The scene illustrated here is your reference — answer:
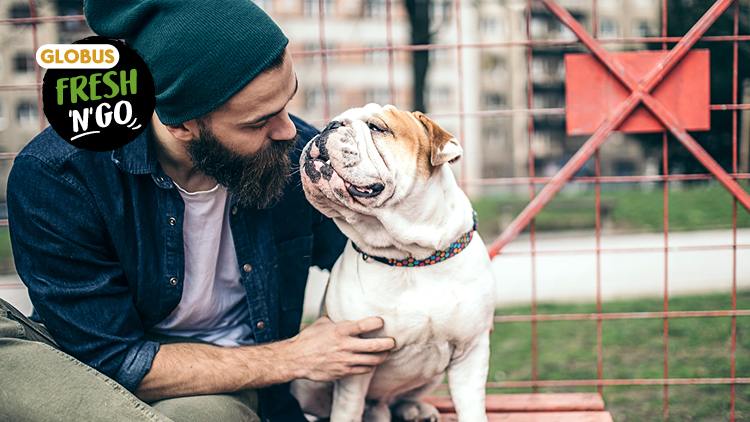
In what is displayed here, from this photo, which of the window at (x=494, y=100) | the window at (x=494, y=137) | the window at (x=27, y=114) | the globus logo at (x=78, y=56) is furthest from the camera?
the window at (x=494, y=137)

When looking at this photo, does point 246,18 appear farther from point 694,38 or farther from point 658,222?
point 658,222

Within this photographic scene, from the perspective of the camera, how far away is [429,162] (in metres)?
1.73

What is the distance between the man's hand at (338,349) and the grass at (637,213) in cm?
785

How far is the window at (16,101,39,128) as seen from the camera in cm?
2059

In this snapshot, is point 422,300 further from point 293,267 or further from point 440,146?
point 293,267

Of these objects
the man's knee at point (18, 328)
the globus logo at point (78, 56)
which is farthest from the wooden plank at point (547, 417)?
the globus logo at point (78, 56)

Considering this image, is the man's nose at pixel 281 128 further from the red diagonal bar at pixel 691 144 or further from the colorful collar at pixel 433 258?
the red diagonal bar at pixel 691 144

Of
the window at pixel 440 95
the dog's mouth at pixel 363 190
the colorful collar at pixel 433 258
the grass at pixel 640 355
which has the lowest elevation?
the window at pixel 440 95

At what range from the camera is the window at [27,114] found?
2059cm

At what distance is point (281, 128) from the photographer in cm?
190

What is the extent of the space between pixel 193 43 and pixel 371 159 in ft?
2.01

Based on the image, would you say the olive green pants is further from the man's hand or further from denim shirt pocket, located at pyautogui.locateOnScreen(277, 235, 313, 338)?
denim shirt pocket, located at pyautogui.locateOnScreen(277, 235, 313, 338)

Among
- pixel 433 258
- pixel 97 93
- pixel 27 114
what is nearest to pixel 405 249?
pixel 433 258

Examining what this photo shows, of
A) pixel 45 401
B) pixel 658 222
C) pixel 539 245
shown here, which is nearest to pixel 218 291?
pixel 45 401
